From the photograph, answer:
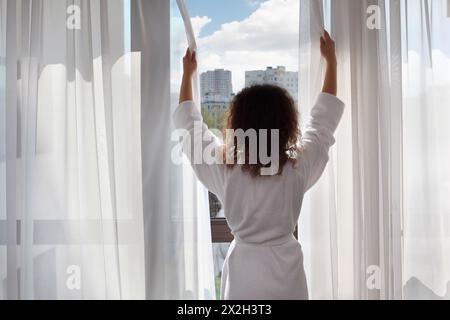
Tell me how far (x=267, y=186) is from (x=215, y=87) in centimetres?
43

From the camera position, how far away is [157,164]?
1459mm

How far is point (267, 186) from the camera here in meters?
1.22

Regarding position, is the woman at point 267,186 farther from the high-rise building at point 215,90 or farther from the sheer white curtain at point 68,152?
the sheer white curtain at point 68,152

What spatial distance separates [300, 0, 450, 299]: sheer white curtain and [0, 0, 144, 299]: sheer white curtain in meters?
0.60

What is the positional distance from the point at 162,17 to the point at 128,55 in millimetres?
166

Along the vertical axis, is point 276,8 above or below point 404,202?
above

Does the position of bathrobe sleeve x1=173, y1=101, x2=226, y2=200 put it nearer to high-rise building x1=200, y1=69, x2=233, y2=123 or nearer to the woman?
the woman

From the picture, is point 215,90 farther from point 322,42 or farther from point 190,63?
point 322,42

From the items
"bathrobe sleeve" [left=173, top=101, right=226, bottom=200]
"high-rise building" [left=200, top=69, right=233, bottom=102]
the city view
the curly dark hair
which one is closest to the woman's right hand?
the city view

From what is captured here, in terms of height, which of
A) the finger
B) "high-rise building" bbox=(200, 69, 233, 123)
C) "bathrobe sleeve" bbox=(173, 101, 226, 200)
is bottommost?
"bathrobe sleeve" bbox=(173, 101, 226, 200)

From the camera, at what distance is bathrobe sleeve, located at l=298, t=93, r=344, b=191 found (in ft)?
4.12

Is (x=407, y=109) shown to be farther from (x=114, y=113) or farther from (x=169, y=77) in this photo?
(x=114, y=113)

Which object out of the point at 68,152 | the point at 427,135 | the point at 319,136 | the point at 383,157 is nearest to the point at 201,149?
the point at 319,136
